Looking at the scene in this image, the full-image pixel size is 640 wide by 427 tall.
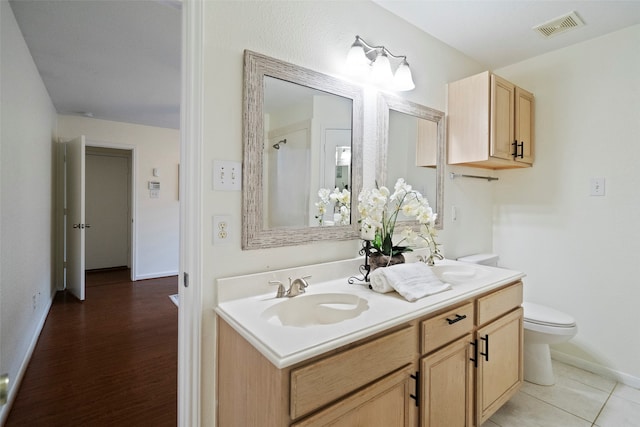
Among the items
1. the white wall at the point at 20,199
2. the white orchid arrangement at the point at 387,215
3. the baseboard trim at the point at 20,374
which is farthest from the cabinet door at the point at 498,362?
the white wall at the point at 20,199

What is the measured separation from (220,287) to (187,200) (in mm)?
359

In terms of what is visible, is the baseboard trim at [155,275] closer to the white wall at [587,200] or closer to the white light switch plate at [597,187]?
the white wall at [587,200]

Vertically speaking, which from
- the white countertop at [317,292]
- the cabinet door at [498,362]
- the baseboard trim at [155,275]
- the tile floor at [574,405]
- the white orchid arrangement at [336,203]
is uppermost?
the white orchid arrangement at [336,203]

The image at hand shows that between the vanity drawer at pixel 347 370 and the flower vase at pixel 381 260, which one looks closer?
the vanity drawer at pixel 347 370

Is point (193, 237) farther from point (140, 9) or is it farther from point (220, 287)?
point (140, 9)

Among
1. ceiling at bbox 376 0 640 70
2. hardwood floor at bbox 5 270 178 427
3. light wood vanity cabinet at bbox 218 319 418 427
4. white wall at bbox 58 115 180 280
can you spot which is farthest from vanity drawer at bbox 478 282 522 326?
white wall at bbox 58 115 180 280

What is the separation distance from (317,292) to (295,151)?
65 centimetres

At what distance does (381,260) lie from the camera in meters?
1.56

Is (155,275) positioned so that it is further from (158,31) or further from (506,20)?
(506,20)

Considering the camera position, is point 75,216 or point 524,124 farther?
point 75,216

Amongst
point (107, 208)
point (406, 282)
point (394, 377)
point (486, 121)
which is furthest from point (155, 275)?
point (486, 121)

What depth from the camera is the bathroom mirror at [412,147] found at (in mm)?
1790

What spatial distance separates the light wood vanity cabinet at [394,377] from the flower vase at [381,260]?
1.17 ft

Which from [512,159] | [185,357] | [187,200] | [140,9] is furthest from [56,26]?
[512,159]
